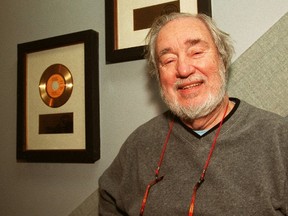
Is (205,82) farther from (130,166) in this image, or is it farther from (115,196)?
(115,196)

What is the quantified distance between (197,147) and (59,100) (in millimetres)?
669

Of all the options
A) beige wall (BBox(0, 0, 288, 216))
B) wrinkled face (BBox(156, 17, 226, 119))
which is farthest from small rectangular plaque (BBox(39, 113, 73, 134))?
wrinkled face (BBox(156, 17, 226, 119))

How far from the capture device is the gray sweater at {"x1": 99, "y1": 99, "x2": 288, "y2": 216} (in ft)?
2.58

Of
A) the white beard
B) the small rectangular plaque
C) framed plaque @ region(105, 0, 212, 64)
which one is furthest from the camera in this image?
A: the small rectangular plaque

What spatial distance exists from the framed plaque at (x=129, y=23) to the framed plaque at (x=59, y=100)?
0.30ft

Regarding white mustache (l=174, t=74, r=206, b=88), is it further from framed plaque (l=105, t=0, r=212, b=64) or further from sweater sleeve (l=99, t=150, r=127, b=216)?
sweater sleeve (l=99, t=150, r=127, b=216)

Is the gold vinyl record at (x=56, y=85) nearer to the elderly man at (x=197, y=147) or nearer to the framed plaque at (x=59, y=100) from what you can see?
the framed plaque at (x=59, y=100)

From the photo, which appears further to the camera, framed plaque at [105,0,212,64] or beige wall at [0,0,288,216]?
framed plaque at [105,0,212,64]

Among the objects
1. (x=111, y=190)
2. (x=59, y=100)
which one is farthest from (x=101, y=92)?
(x=111, y=190)

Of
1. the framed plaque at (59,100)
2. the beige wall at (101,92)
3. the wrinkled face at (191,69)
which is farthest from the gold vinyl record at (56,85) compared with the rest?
the wrinkled face at (191,69)

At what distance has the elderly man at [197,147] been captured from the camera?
2.63 ft

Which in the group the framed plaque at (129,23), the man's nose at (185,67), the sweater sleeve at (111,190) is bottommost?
the sweater sleeve at (111,190)

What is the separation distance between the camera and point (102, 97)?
1.23 meters

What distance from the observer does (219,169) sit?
84cm
